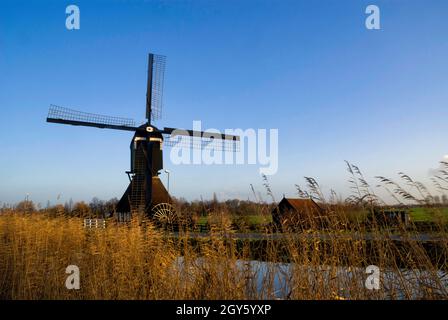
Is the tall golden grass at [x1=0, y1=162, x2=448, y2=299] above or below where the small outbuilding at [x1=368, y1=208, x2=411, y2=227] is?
below

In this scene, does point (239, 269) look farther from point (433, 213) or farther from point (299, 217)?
point (433, 213)

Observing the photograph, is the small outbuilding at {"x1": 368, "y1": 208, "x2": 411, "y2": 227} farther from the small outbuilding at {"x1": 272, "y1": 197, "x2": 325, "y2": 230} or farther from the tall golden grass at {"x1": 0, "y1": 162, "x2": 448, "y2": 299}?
the small outbuilding at {"x1": 272, "y1": 197, "x2": 325, "y2": 230}

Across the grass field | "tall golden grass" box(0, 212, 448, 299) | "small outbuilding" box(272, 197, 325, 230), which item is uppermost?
the grass field

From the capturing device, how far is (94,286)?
4.92 m

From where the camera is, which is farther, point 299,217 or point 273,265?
point 299,217

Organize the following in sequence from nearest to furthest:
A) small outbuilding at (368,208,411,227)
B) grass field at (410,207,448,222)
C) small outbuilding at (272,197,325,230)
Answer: grass field at (410,207,448,222)
small outbuilding at (368,208,411,227)
small outbuilding at (272,197,325,230)

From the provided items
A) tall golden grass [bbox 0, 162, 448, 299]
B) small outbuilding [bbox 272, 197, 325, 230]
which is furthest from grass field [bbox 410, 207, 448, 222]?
small outbuilding [bbox 272, 197, 325, 230]

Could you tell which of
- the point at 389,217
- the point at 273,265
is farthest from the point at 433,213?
the point at 273,265

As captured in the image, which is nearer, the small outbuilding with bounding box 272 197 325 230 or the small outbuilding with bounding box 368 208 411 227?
the small outbuilding with bounding box 368 208 411 227

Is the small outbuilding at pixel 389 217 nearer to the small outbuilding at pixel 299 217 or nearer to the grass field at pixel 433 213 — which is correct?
the grass field at pixel 433 213
